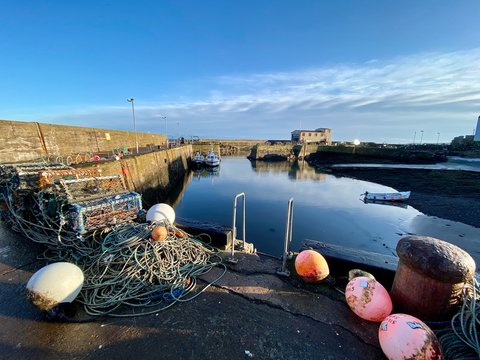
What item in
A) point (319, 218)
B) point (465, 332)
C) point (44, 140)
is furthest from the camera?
point (319, 218)

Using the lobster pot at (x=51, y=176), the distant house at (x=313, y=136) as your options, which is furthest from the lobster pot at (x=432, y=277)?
the distant house at (x=313, y=136)

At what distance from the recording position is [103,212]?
174 inches

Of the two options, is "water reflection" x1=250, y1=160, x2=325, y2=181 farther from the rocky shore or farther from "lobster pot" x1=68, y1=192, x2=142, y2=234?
"lobster pot" x1=68, y1=192, x2=142, y2=234

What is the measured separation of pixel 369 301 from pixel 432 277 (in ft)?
A: 2.50

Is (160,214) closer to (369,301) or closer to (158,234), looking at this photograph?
(158,234)

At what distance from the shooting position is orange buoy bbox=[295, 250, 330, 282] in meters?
3.45

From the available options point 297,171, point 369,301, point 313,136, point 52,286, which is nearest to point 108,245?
point 52,286

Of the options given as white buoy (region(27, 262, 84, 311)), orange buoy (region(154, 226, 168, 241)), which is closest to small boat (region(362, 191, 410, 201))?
orange buoy (region(154, 226, 168, 241))

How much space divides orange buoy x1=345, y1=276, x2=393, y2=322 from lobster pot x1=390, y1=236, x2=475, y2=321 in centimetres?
25

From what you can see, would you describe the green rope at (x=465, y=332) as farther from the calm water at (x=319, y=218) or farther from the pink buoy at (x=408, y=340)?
the calm water at (x=319, y=218)

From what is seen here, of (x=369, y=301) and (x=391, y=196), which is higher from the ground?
(x=369, y=301)

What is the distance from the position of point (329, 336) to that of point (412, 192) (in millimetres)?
24825

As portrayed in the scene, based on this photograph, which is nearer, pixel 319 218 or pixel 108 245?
pixel 108 245

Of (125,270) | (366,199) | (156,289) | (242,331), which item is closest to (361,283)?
(242,331)
